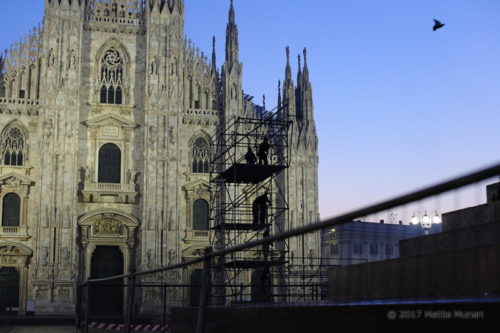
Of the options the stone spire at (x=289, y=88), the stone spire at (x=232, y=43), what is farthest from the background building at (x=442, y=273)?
the stone spire at (x=289, y=88)

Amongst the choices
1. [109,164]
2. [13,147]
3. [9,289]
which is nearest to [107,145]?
[109,164]

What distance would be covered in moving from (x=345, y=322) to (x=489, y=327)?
127 cm

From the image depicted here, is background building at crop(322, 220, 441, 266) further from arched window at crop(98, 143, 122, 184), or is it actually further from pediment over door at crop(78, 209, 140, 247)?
arched window at crop(98, 143, 122, 184)

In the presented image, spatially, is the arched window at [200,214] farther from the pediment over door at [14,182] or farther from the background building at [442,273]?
the background building at [442,273]

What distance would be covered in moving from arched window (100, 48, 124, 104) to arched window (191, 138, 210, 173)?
4215mm

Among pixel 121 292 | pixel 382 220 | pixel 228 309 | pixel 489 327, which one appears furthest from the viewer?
pixel 121 292

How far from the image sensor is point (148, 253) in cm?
3312

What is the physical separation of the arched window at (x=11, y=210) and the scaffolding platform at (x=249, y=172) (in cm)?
1348

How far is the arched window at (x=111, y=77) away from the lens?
34719mm

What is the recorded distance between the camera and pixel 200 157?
35.4 meters

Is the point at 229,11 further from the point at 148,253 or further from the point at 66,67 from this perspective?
the point at 148,253

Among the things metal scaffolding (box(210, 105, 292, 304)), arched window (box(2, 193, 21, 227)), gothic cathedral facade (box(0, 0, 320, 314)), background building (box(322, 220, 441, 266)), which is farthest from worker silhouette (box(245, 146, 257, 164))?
background building (box(322, 220, 441, 266))

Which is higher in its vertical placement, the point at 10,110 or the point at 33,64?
the point at 33,64

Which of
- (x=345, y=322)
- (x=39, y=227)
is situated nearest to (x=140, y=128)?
(x=39, y=227)
